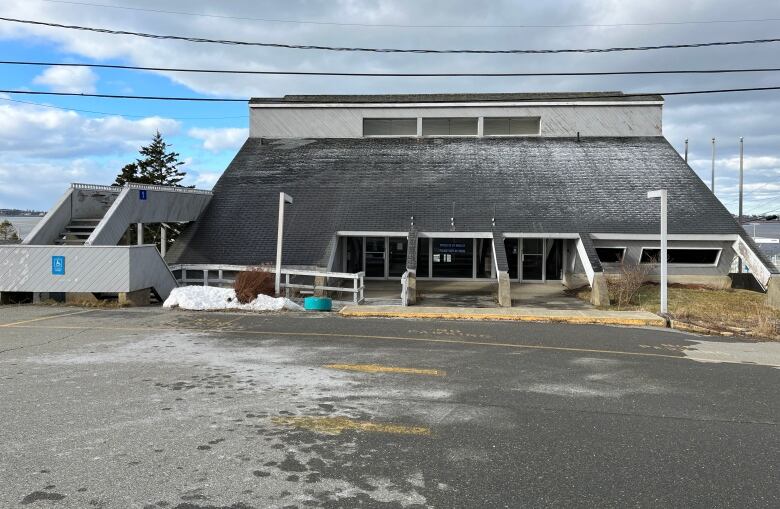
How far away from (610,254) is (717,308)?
626 cm

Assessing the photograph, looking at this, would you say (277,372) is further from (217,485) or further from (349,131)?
(349,131)

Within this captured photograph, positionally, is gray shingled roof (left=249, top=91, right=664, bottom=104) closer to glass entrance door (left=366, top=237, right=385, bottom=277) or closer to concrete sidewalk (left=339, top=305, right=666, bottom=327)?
glass entrance door (left=366, top=237, right=385, bottom=277)

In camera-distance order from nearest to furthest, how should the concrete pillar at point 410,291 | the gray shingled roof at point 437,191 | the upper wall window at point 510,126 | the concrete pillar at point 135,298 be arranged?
the concrete pillar at point 135,298
the concrete pillar at point 410,291
the gray shingled roof at point 437,191
the upper wall window at point 510,126

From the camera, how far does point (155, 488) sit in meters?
4.49

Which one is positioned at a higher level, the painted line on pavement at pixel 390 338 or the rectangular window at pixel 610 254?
the rectangular window at pixel 610 254

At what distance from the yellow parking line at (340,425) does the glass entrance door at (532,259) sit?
21.9 metres

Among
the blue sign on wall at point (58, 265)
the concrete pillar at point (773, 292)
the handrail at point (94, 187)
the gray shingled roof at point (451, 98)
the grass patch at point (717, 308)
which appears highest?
the gray shingled roof at point (451, 98)

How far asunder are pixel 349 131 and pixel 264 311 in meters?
18.0

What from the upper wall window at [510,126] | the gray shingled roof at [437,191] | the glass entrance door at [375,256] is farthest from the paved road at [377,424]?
the upper wall window at [510,126]

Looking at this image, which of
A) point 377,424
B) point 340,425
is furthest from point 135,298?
point 377,424

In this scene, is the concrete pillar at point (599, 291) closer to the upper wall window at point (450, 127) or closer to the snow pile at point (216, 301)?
the snow pile at point (216, 301)

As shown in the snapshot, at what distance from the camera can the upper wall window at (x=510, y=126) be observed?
3181 centimetres

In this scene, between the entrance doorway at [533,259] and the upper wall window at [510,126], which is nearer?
the entrance doorway at [533,259]

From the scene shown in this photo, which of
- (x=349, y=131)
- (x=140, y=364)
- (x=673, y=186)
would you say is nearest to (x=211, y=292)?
(x=140, y=364)
